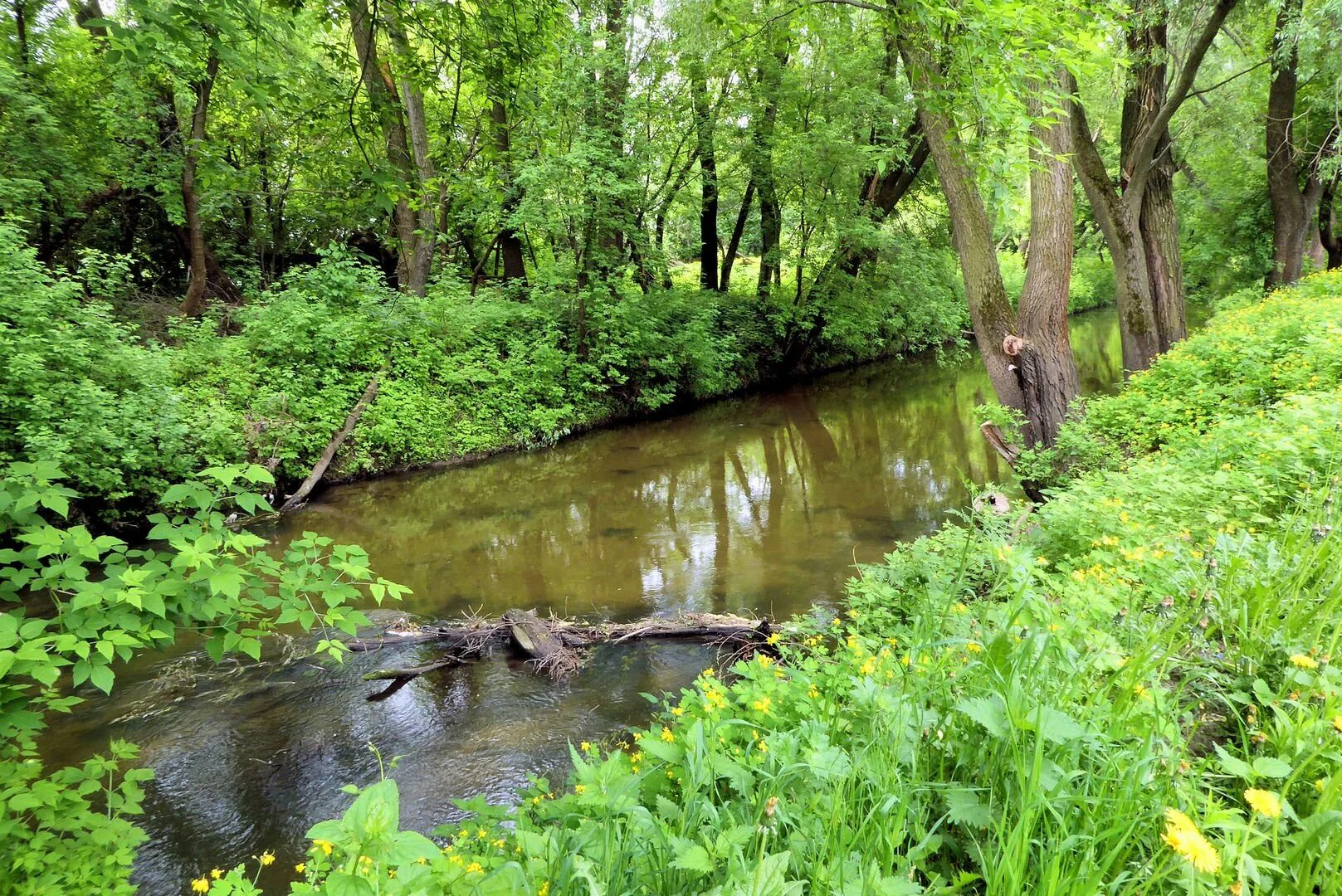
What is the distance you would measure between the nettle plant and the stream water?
1.46 metres

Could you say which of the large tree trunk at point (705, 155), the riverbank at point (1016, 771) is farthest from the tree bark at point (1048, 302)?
the large tree trunk at point (705, 155)

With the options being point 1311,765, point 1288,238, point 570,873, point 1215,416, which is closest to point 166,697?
point 570,873

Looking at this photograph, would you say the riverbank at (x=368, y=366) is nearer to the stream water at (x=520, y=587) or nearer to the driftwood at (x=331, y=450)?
the driftwood at (x=331, y=450)

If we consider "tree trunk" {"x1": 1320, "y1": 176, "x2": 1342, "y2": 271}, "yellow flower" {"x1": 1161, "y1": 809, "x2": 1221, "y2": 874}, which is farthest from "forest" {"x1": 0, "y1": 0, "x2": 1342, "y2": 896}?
"tree trunk" {"x1": 1320, "y1": 176, "x2": 1342, "y2": 271}

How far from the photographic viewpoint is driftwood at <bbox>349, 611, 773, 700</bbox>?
211 inches

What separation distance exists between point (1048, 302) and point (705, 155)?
34.0 feet

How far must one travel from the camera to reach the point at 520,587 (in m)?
7.02

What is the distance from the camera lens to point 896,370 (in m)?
20.5

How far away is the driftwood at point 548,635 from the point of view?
5355 mm

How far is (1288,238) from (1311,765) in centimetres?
1709

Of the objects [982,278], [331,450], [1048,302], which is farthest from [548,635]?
[331,450]

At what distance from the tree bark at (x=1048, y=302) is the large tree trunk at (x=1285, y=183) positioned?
7.92 meters

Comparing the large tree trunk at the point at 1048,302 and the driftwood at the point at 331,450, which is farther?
the driftwood at the point at 331,450

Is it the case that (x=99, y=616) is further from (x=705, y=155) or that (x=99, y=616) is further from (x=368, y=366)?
(x=705, y=155)
